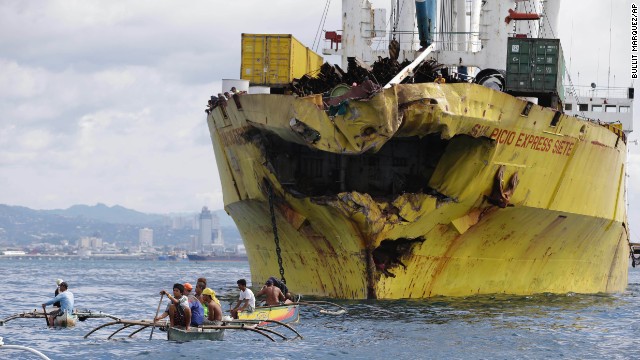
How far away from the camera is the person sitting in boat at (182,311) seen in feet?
76.4

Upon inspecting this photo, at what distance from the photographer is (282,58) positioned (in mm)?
37344

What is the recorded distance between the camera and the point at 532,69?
113 ft

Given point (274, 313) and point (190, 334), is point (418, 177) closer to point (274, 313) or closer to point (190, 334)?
point (274, 313)

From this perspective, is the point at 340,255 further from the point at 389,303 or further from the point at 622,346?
the point at 622,346

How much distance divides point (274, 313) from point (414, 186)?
21.2ft

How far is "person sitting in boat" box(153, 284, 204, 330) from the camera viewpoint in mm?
23281

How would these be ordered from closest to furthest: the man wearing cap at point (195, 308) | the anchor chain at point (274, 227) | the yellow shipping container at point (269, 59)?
the man wearing cap at point (195, 308), the anchor chain at point (274, 227), the yellow shipping container at point (269, 59)

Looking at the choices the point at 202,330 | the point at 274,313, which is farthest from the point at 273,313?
the point at 202,330

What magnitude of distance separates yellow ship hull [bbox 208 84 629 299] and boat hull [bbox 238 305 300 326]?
333cm

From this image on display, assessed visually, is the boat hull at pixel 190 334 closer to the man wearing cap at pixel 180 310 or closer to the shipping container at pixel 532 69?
the man wearing cap at pixel 180 310

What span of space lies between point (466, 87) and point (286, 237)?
705 cm

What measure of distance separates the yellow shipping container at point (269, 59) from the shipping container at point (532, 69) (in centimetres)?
659

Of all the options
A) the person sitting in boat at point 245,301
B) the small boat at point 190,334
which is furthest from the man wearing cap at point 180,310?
the person sitting in boat at point 245,301

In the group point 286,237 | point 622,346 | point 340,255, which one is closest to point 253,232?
point 286,237
